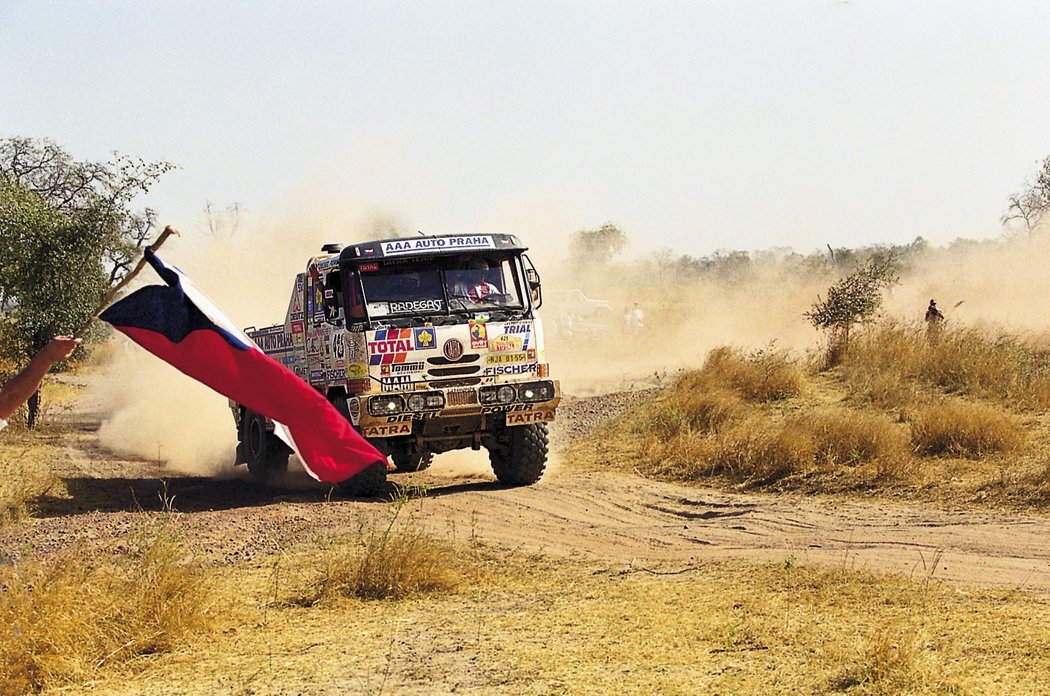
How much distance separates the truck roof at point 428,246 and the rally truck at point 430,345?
0.01 metres

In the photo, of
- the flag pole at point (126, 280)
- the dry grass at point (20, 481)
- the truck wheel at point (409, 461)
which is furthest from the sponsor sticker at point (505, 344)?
the flag pole at point (126, 280)

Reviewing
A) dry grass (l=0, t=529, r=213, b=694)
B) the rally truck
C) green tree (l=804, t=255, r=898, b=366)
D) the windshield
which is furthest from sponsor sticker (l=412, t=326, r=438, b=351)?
green tree (l=804, t=255, r=898, b=366)

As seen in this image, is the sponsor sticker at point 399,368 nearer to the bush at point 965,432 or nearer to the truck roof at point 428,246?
the truck roof at point 428,246

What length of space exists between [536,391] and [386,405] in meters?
1.76

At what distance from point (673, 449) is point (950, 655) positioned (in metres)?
9.40

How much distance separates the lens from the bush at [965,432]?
555 inches

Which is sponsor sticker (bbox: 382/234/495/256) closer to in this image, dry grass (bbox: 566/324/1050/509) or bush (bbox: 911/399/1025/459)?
dry grass (bbox: 566/324/1050/509)

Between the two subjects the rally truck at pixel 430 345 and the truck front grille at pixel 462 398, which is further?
the truck front grille at pixel 462 398

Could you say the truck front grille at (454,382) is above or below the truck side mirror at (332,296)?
below

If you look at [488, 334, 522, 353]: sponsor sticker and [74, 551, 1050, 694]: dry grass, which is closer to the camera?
[74, 551, 1050, 694]: dry grass

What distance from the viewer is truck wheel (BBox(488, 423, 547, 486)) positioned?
14781mm

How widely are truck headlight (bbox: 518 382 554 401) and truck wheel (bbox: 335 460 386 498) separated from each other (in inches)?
68.7

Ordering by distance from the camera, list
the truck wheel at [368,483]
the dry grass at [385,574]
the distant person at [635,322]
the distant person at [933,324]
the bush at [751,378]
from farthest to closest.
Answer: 1. the distant person at [635,322]
2. the distant person at [933,324]
3. the bush at [751,378]
4. the truck wheel at [368,483]
5. the dry grass at [385,574]

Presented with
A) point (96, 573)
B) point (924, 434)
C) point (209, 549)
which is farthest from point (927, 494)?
point (96, 573)
